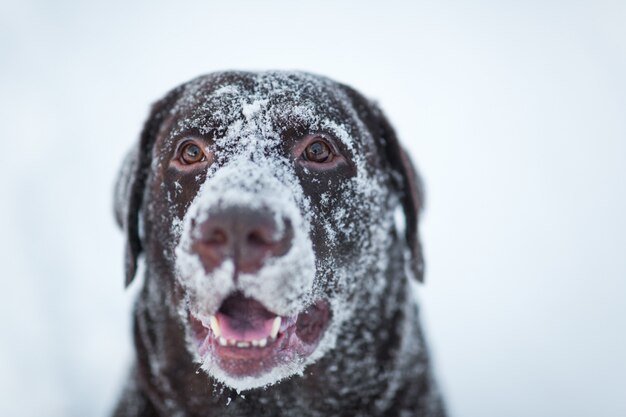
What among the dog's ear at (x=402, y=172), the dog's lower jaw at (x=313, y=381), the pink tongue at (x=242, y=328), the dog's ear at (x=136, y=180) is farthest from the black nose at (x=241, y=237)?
the dog's ear at (x=402, y=172)

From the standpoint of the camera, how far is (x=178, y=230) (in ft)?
7.56

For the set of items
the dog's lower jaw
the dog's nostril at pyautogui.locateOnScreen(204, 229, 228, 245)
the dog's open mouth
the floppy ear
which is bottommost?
the dog's lower jaw

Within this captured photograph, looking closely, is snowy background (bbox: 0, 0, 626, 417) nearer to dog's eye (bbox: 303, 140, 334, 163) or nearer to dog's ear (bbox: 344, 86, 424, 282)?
dog's ear (bbox: 344, 86, 424, 282)

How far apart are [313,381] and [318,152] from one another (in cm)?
100

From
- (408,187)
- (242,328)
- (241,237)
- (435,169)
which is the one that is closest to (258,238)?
(241,237)

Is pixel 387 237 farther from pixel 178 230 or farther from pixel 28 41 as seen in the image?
pixel 28 41

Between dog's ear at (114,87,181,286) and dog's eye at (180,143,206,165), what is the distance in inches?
16.6

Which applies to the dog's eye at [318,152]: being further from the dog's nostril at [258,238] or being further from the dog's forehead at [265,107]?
the dog's nostril at [258,238]

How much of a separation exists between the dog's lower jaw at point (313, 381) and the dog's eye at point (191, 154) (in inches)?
24.4

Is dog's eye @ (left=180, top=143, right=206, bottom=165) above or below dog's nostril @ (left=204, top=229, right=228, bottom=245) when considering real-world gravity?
above

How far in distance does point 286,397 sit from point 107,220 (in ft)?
14.4

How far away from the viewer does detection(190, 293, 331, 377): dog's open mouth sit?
1980 mm

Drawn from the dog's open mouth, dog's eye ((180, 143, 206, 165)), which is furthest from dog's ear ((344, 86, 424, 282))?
the dog's open mouth

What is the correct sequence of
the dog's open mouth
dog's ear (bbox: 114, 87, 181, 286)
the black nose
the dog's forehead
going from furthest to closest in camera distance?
dog's ear (bbox: 114, 87, 181, 286) < the dog's forehead < the dog's open mouth < the black nose
